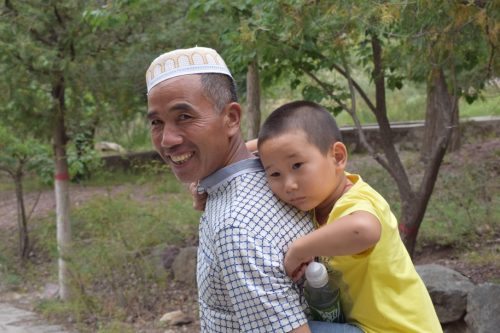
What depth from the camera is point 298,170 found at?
5.99ft

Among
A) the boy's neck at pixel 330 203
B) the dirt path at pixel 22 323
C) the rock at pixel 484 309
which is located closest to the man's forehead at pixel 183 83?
the boy's neck at pixel 330 203

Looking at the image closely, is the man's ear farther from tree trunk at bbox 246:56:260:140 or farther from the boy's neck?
tree trunk at bbox 246:56:260:140

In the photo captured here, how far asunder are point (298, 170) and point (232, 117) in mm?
223

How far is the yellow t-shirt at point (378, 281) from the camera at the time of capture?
1797mm

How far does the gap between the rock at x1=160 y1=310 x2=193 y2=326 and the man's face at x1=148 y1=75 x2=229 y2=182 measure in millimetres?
4986

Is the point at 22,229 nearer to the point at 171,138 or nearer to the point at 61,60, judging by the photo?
the point at 61,60

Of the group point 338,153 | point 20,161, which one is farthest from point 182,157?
point 20,161

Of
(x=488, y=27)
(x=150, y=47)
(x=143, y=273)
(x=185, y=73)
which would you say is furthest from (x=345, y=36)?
(x=185, y=73)

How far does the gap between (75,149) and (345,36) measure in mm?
3974

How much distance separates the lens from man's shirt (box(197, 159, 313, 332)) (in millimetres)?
1724

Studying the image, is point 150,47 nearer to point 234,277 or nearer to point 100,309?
point 100,309

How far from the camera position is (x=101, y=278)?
24.9ft

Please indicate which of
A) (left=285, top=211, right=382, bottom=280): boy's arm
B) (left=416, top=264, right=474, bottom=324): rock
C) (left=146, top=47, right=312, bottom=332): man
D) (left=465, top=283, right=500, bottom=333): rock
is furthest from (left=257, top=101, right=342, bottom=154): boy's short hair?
(left=416, top=264, right=474, bottom=324): rock

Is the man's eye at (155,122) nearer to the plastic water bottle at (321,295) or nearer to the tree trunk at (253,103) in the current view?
the plastic water bottle at (321,295)
